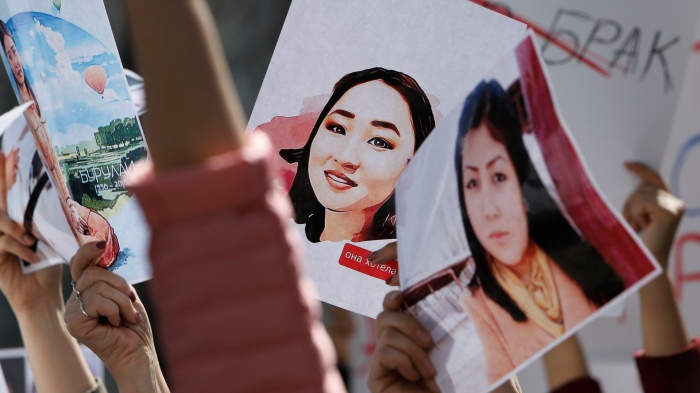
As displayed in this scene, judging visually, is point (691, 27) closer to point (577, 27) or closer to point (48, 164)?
point (577, 27)

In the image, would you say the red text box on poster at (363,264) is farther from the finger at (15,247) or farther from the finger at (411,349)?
the finger at (15,247)

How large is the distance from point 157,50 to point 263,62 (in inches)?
109

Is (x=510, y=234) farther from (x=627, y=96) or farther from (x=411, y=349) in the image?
(x=627, y=96)

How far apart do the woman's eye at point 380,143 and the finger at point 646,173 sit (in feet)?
1.14

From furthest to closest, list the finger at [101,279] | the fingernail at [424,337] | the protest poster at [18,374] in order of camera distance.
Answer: the protest poster at [18,374], the finger at [101,279], the fingernail at [424,337]

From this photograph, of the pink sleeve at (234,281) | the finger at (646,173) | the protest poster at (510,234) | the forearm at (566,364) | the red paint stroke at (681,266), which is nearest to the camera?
the pink sleeve at (234,281)

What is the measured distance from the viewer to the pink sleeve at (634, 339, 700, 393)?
4.64 ft

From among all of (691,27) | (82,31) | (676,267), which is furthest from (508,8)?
(82,31)

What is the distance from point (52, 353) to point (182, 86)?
1458 mm

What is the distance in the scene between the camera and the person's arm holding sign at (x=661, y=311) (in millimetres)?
1430

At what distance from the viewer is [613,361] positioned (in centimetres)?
178

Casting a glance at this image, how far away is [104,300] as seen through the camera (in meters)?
1.55

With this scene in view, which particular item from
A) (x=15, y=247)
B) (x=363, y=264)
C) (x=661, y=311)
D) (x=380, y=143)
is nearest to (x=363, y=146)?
(x=380, y=143)

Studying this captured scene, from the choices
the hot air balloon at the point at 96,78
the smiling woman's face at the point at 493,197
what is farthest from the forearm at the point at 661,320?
the hot air balloon at the point at 96,78
